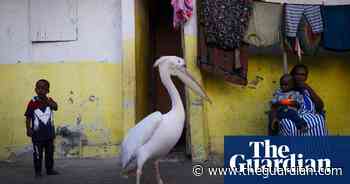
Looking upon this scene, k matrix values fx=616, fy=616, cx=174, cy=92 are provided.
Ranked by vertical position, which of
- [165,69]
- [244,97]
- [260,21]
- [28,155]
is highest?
[260,21]

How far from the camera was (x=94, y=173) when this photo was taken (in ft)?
25.3

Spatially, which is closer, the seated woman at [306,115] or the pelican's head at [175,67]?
the pelican's head at [175,67]

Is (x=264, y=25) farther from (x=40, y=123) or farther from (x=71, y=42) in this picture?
(x=40, y=123)

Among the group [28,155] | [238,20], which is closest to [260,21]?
[238,20]

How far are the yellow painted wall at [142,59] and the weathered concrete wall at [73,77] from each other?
0.90ft

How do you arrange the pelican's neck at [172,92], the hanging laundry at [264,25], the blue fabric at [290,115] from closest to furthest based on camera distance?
the pelican's neck at [172,92]
the blue fabric at [290,115]
the hanging laundry at [264,25]

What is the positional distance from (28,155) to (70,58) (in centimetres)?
153

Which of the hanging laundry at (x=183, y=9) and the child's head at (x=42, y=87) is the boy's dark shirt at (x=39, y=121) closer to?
the child's head at (x=42, y=87)

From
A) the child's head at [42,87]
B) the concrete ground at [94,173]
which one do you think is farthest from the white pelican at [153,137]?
the child's head at [42,87]

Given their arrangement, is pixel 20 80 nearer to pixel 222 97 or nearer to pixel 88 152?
pixel 88 152

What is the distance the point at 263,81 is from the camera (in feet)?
28.5

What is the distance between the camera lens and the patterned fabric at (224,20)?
8195mm

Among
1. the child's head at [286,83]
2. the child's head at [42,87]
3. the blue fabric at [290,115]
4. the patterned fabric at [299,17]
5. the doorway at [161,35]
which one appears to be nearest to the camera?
the blue fabric at [290,115]

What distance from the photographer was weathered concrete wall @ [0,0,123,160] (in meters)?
8.89
